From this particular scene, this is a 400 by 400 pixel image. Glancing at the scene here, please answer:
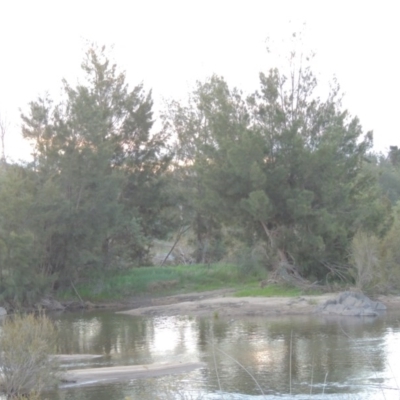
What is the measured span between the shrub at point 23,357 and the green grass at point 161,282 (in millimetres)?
28445

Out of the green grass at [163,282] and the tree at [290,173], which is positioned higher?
the tree at [290,173]

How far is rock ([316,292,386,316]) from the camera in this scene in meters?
35.8

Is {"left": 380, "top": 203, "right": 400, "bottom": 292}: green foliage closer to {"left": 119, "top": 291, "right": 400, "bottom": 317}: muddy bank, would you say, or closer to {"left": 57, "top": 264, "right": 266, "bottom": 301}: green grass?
{"left": 119, "top": 291, "right": 400, "bottom": 317}: muddy bank

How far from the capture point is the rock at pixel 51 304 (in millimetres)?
43975

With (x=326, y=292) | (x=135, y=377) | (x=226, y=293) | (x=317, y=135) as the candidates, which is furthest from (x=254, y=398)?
(x=317, y=135)

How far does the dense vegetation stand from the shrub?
2345cm

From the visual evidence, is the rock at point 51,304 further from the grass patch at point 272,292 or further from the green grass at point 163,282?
the grass patch at point 272,292

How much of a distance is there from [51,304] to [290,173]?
51.5ft

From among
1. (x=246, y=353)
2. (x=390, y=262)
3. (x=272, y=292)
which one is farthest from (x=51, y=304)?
(x=246, y=353)

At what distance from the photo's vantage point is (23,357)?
18219 millimetres

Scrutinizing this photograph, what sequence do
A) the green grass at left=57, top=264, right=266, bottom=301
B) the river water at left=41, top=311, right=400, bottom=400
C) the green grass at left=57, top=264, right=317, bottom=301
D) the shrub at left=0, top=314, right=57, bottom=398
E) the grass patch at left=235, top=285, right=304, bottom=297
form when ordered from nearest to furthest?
the shrub at left=0, top=314, right=57, bottom=398, the river water at left=41, top=311, right=400, bottom=400, the grass patch at left=235, top=285, right=304, bottom=297, the green grass at left=57, top=264, right=317, bottom=301, the green grass at left=57, top=264, right=266, bottom=301

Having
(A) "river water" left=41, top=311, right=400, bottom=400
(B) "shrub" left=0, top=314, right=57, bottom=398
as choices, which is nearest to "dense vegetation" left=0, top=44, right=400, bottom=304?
(A) "river water" left=41, top=311, right=400, bottom=400

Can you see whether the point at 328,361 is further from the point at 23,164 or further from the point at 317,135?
the point at 23,164

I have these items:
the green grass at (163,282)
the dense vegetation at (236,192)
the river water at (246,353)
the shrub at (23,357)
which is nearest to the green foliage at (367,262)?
the dense vegetation at (236,192)
